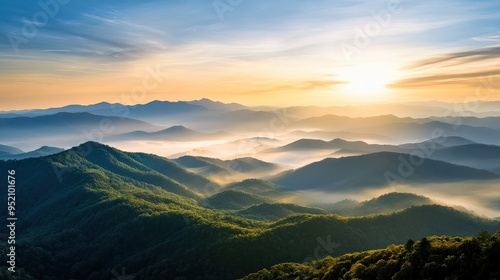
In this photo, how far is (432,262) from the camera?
38.2 metres

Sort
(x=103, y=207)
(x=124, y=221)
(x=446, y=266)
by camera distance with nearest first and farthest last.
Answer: (x=446, y=266)
(x=124, y=221)
(x=103, y=207)

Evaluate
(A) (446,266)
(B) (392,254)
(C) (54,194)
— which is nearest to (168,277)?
(B) (392,254)

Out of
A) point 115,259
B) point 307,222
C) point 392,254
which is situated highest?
point 392,254

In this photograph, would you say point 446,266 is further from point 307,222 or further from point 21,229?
point 21,229

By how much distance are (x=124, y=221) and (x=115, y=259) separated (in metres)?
21.7

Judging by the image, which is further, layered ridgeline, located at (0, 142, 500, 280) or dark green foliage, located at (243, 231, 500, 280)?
layered ridgeline, located at (0, 142, 500, 280)

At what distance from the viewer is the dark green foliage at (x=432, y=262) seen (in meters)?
35.2

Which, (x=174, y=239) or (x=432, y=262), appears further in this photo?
(x=174, y=239)

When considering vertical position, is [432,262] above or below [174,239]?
above

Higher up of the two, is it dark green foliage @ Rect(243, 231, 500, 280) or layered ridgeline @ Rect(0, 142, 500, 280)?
dark green foliage @ Rect(243, 231, 500, 280)

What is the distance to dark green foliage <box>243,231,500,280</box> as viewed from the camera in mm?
35188

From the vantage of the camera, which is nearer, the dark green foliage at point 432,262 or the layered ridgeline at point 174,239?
the dark green foliage at point 432,262

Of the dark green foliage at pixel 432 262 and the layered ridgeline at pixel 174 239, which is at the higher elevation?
the dark green foliage at pixel 432 262

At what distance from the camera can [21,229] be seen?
162 metres
